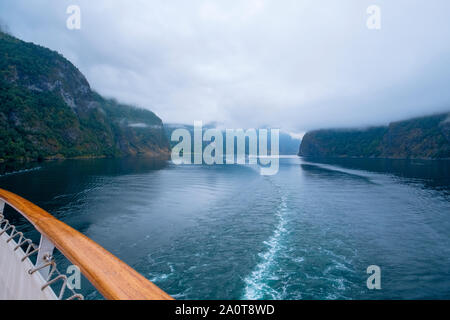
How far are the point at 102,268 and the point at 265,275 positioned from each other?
9.99 m

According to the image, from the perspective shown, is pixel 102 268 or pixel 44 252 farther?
pixel 44 252

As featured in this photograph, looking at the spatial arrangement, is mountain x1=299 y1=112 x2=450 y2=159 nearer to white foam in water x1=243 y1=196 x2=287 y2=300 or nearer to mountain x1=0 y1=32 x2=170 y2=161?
white foam in water x1=243 y1=196 x2=287 y2=300

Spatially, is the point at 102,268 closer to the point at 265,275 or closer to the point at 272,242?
the point at 265,275

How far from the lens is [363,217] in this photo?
1934 cm

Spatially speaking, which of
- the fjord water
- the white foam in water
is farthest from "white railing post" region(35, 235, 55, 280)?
the white foam in water

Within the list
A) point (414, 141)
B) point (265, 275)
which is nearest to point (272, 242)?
point (265, 275)

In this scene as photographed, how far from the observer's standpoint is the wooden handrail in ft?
6.31

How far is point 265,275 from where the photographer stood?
10.5m

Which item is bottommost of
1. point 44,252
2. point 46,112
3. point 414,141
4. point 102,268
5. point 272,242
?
point 272,242

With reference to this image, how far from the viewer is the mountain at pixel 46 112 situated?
328ft

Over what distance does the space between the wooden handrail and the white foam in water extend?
8.27 meters

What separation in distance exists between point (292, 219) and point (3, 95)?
15624 centimetres

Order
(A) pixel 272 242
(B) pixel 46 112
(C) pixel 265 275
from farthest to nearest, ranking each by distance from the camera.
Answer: (B) pixel 46 112 < (A) pixel 272 242 < (C) pixel 265 275

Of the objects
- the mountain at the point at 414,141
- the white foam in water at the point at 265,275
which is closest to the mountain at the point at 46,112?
the white foam in water at the point at 265,275
